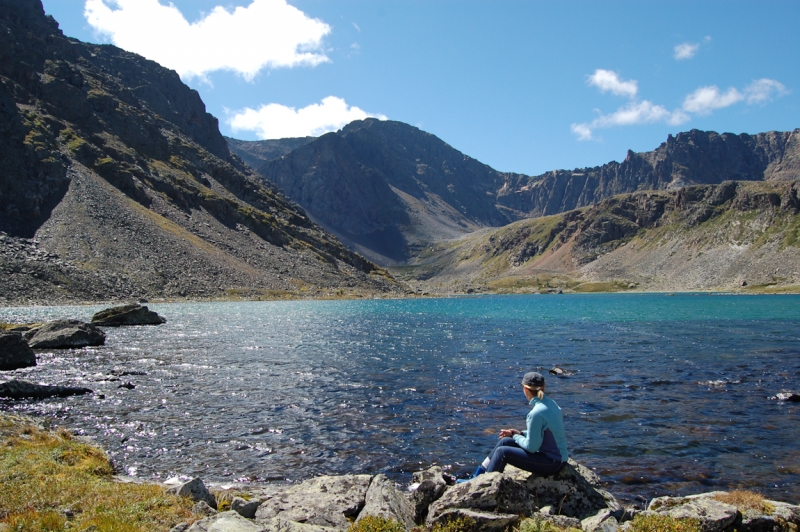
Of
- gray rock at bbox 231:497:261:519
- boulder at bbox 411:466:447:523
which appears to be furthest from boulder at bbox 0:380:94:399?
boulder at bbox 411:466:447:523

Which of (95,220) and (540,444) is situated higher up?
(95,220)

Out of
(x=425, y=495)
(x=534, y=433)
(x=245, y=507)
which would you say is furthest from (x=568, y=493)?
(x=245, y=507)

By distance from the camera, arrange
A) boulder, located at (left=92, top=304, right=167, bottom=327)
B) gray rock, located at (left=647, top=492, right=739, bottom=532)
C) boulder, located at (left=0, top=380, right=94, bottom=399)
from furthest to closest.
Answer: boulder, located at (left=92, top=304, right=167, bottom=327), boulder, located at (left=0, top=380, right=94, bottom=399), gray rock, located at (left=647, top=492, right=739, bottom=532)

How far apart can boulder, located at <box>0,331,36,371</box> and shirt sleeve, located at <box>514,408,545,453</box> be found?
4050 cm

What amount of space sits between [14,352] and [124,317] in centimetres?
3870

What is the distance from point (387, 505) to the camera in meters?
11.3

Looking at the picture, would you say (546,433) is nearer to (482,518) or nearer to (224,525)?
(482,518)

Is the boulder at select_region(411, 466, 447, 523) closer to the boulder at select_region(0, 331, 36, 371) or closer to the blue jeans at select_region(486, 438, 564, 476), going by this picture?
the blue jeans at select_region(486, 438, 564, 476)

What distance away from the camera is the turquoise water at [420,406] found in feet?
60.2

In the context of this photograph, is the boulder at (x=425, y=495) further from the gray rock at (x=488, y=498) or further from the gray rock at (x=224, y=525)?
the gray rock at (x=224, y=525)

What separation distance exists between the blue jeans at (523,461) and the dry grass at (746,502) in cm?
402

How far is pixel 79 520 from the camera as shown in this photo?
10.3m

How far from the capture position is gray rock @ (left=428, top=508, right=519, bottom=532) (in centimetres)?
1010

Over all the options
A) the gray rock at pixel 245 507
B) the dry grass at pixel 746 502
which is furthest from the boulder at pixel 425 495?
the dry grass at pixel 746 502
